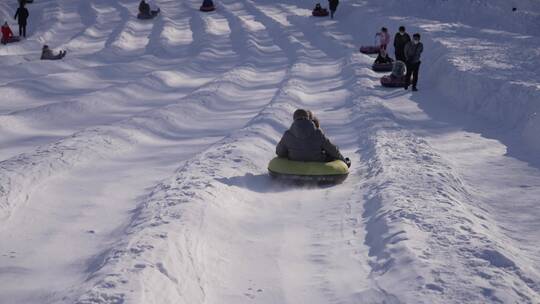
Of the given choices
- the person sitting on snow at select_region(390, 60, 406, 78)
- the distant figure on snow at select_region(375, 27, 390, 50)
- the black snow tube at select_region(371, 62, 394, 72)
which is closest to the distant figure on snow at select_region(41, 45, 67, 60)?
the black snow tube at select_region(371, 62, 394, 72)

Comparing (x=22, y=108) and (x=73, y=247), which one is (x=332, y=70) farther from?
(x=73, y=247)

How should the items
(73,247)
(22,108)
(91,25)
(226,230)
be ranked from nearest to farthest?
(73,247)
(226,230)
(22,108)
(91,25)

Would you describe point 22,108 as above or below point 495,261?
below

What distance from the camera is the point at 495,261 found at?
5.83 metres

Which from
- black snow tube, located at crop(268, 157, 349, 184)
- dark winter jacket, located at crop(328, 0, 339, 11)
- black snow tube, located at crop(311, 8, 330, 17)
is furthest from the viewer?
black snow tube, located at crop(311, 8, 330, 17)

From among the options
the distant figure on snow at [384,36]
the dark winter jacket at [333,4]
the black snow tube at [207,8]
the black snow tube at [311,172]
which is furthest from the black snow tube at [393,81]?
the black snow tube at [207,8]

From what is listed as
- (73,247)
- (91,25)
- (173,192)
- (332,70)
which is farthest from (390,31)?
(73,247)

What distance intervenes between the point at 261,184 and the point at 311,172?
68cm

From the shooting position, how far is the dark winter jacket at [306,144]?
9.02m

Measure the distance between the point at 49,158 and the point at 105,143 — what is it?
1439mm

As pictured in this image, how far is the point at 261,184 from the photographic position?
8883 mm

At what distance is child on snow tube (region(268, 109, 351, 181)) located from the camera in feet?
29.0

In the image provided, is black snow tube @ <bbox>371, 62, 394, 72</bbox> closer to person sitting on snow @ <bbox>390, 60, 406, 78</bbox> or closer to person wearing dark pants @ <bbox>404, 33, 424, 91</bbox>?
person sitting on snow @ <bbox>390, 60, 406, 78</bbox>

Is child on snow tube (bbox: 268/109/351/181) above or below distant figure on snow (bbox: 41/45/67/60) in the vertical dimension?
above
